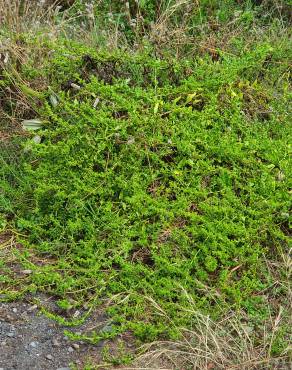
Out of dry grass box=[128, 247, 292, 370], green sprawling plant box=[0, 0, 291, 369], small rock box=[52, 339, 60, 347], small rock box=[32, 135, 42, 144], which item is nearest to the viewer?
dry grass box=[128, 247, 292, 370]

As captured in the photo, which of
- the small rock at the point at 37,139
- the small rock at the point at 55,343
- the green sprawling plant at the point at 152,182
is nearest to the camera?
the small rock at the point at 55,343

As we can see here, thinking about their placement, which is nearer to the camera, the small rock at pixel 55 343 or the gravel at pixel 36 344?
the gravel at pixel 36 344

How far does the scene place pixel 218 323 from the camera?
3053 mm

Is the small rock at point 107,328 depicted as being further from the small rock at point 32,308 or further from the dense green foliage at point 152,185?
the small rock at point 32,308

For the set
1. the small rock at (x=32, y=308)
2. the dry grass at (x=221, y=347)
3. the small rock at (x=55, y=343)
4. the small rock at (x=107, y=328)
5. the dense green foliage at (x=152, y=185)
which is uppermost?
the dense green foliage at (x=152, y=185)

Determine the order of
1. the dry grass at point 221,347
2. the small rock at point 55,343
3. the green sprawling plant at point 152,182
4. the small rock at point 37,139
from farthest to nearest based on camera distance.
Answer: the small rock at point 37,139
the green sprawling plant at point 152,182
the small rock at point 55,343
the dry grass at point 221,347

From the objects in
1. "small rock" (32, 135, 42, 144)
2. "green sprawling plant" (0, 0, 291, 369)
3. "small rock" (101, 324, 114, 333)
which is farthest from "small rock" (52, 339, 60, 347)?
"small rock" (32, 135, 42, 144)

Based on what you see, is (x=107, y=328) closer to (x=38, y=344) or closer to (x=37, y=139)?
(x=38, y=344)

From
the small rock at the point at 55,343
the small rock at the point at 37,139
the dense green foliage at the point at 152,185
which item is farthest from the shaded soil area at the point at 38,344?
the small rock at the point at 37,139

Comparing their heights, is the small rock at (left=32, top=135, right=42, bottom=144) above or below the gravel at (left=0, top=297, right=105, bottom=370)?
above

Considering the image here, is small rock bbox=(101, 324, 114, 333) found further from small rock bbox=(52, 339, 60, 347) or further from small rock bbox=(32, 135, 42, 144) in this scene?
small rock bbox=(32, 135, 42, 144)

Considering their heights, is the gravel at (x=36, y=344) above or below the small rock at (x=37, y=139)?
below

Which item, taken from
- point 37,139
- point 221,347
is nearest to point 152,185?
point 37,139

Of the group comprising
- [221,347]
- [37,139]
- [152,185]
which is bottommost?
[221,347]
